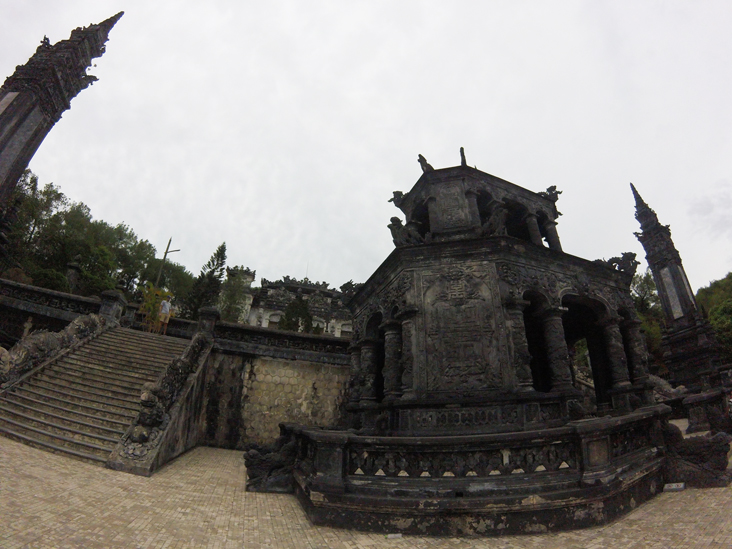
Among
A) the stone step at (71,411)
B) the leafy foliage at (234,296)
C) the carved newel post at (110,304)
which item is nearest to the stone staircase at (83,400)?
the stone step at (71,411)

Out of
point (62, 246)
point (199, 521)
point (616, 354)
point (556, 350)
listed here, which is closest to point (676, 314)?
point (616, 354)

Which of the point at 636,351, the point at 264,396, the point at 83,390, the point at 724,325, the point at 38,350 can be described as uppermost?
the point at 724,325

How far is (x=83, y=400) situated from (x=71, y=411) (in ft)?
1.87

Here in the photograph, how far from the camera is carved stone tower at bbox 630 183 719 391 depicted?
20.8 m

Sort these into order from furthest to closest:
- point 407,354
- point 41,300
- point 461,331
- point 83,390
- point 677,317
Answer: point 677,317 → point 41,300 → point 83,390 → point 407,354 → point 461,331

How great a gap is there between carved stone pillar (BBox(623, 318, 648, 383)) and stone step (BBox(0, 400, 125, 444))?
48.0ft

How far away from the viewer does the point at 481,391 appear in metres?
8.40

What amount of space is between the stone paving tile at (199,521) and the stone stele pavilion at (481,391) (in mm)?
316

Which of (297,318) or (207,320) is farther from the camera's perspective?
(297,318)

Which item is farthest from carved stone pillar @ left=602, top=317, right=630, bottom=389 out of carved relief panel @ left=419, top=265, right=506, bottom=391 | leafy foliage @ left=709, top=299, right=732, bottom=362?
leafy foliage @ left=709, top=299, right=732, bottom=362

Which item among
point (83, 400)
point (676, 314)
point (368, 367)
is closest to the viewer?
point (83, 400)

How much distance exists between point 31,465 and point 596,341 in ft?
52.1

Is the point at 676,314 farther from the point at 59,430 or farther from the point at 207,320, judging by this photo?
the point at 59,430

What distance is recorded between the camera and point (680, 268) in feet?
83.1
